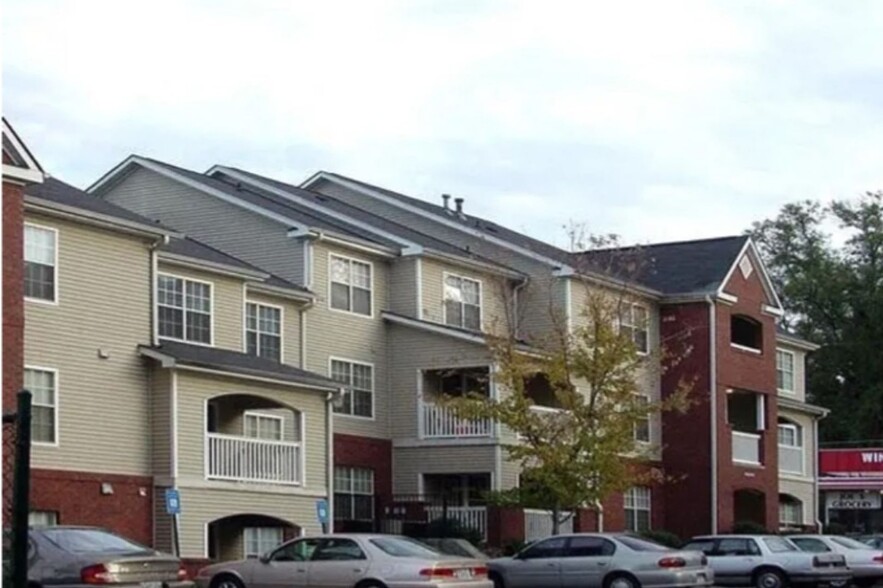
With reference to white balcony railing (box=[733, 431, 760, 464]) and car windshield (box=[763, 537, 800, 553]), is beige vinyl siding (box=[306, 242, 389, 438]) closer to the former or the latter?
car windshield (box=[763, 537, 800, 553])

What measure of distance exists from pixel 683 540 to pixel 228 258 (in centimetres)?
1810

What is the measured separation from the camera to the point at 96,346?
31.4m

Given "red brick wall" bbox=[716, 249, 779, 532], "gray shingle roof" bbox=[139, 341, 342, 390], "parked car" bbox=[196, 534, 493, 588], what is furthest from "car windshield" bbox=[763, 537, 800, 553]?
"red brick wall" bbox=[716, 249, 779, 532]

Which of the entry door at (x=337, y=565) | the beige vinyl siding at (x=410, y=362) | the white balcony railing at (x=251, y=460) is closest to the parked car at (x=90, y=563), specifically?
the entry door at (x=337, y=565)

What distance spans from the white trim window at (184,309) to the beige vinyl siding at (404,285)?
7907 mm

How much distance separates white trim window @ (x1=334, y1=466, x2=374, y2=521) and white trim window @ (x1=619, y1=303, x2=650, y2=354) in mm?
7689

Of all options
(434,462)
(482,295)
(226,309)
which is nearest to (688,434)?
(482,295)

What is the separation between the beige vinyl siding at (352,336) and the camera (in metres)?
39.9

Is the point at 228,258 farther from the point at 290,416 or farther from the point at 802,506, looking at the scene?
the point at 802,506

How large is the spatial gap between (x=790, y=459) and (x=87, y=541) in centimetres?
3930

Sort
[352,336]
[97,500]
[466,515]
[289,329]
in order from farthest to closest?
[352,336] < [466,515] < [289,329] < [97,500]

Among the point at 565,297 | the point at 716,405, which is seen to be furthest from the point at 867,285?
the point at 565,297

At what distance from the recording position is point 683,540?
4781 cm

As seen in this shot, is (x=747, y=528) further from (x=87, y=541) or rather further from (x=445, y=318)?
(x=87, y=541)
